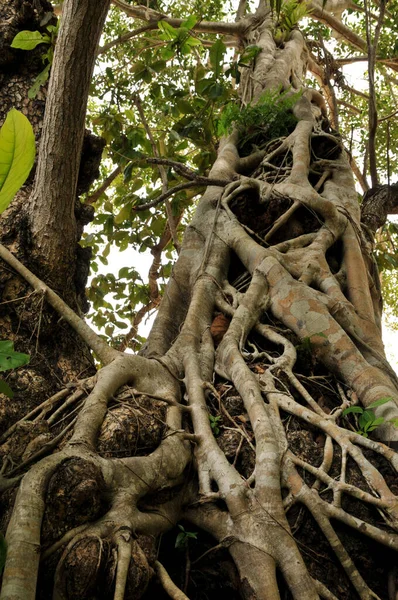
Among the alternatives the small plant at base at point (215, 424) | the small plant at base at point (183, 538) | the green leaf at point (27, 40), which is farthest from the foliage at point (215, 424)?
→ the green leaf at point (27, 40)

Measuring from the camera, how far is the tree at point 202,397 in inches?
63.3

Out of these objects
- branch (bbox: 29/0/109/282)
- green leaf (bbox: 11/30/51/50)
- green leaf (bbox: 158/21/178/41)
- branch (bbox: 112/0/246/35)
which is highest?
branch (bbox: 112/0/246/35)

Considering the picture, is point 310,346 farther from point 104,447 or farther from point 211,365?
point 104,447

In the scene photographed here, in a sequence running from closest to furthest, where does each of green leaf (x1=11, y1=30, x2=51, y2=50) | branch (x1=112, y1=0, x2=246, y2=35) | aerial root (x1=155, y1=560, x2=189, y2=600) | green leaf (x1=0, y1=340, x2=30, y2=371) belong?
1. green leaf (x1=0, y1=340, x2=30, y2=371)
2. aerial root (x1=155, y1=560, x2=189, y2=600)
3. green leaf (x1=11, y1=30, x2=51, y2=50)
4. branch (x1=112, y1=0, x2=246, y2=35)

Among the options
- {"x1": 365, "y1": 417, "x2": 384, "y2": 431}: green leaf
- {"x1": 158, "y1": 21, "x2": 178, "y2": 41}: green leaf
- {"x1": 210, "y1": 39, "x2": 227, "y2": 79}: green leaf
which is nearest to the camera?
{"x1": 365, "y1": 417, "x2": 384, "y2": 431}: green leaf

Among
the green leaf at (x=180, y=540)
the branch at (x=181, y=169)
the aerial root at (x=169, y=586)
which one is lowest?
the aerial root at (x=169, y=586)

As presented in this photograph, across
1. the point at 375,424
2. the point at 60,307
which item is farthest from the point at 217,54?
the point at 375,424

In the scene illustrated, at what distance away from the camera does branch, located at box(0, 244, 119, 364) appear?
243 cm

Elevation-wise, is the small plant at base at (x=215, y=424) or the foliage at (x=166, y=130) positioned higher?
the foliage at (x=166, y=130)

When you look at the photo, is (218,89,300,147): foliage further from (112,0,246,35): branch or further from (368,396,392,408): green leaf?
(368,396,392,408): green leaf

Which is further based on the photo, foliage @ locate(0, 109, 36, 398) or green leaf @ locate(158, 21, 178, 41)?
green leaf @ locate(158, 21, 178, 41)

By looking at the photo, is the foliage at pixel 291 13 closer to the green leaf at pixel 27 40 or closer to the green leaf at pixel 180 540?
the green leaf at pixel 27 40

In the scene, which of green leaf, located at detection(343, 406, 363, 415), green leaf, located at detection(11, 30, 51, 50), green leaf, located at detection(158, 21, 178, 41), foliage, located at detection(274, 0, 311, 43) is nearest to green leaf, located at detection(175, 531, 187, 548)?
green leaf, located at detection(343, 406, 363, 415)

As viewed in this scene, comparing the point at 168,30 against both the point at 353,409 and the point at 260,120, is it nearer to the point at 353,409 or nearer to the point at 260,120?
the point at 260,120
